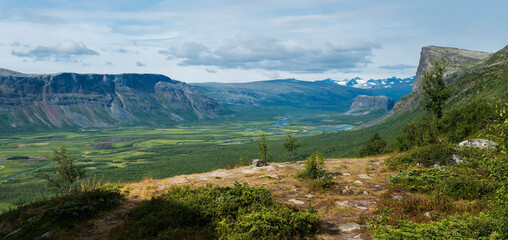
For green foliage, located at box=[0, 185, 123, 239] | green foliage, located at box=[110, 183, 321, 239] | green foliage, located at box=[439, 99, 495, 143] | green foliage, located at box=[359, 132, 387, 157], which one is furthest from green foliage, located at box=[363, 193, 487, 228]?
green foliage, located at box=[359, 132, 387, 157]

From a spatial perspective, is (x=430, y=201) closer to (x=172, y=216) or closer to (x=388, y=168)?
(x=388, y=168)

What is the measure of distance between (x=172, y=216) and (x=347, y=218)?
834 centimetres

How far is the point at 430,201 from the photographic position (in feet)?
44.2

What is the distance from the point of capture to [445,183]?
49.7 feet

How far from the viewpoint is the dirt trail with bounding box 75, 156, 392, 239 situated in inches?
481

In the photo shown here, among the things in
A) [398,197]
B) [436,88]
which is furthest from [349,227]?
[436,88]

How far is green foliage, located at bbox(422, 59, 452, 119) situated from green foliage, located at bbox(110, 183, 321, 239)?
3199 centimetres

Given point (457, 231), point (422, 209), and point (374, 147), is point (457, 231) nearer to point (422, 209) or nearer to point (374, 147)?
point (422, 209)

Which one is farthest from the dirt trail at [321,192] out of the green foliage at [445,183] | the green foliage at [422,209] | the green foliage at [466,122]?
the green foliage at [466,122]

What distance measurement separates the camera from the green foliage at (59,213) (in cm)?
1275

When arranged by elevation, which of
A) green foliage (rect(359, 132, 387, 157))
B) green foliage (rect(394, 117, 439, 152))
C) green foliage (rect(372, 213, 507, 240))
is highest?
green foliage (rect(372, 213, 507, 240))

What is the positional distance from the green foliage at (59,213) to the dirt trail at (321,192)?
2.60 ft

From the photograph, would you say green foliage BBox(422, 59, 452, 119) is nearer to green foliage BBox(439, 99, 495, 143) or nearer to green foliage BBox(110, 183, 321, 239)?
green foliage BBox(439, 99, 495, 143)

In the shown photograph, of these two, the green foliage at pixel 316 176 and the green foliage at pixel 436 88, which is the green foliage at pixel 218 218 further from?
the green foliage at pixel 436 88
